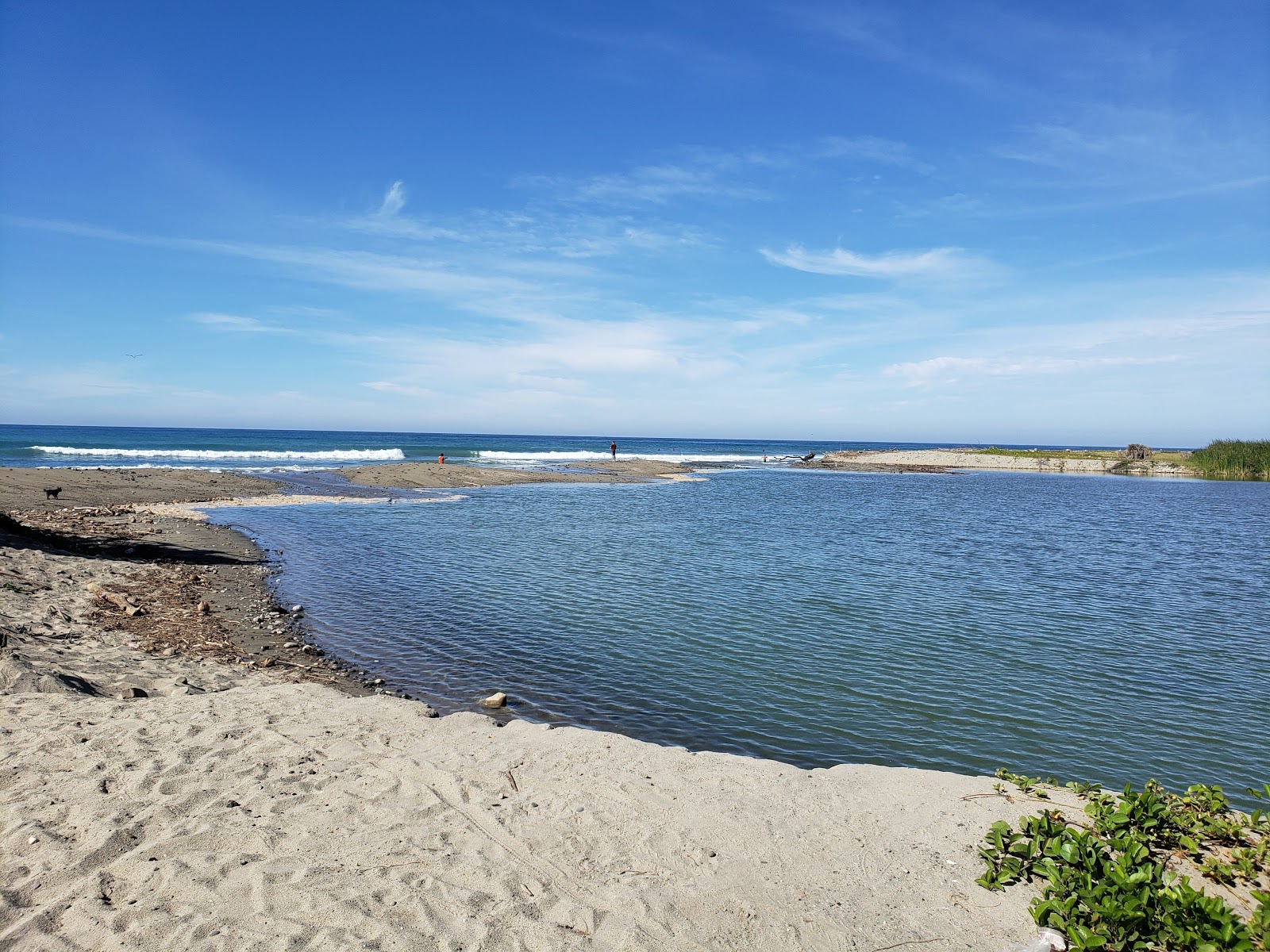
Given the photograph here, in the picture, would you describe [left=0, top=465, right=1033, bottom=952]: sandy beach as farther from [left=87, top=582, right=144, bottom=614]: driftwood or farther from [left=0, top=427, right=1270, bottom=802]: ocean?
[left=87, top=582, right=144, bottom=614]: driftwood

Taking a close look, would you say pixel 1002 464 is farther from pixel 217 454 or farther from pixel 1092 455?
pixel 217 454

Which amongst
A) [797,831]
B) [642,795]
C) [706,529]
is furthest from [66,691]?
[706,529]

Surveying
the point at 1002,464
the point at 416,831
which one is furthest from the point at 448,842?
the point at 1002,464

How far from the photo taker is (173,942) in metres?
4.30

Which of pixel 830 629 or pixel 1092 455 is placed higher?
pixel 1092 455

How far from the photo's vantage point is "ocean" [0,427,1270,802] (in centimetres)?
923

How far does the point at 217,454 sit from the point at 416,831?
86.9 m

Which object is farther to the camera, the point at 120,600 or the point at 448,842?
the point at 120,600

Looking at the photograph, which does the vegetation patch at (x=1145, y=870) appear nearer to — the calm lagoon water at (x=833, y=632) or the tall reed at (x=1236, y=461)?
the calm lagoon water at (x=833, y=632)

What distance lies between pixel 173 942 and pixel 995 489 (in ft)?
195

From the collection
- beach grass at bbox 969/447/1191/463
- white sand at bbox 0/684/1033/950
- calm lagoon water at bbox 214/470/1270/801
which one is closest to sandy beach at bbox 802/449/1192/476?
beach grass at bbox 969/447/1191/463

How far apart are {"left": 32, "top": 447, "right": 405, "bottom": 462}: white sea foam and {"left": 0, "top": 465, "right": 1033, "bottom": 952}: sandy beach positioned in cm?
7235

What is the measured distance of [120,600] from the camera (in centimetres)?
1288

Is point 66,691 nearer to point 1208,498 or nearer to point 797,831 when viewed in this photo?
point 797,831
